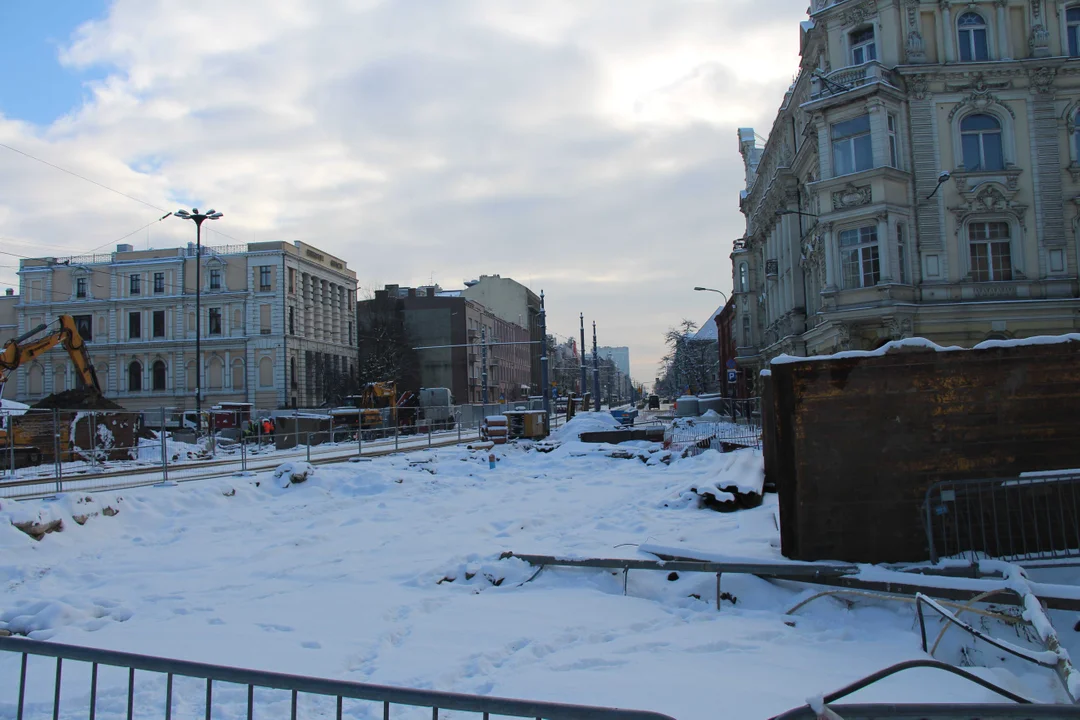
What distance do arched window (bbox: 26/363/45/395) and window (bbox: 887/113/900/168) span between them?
6988cm

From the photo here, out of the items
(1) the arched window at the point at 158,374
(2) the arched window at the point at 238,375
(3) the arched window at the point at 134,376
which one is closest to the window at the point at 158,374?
(1) the arched window at the point at 158,374

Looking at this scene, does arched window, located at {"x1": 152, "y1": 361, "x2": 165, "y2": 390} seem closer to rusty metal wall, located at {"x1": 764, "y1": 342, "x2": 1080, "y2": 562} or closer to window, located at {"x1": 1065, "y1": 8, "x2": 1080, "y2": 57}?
window, located at {"x1": 1065, "y1": 8, "x2": 1080, "y2": 57}

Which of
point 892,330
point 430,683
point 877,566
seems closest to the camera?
point 430,683

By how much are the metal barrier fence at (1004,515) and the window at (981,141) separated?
24.6 m

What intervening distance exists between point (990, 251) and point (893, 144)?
531 cm

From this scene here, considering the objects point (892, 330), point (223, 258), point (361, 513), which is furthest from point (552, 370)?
point (361, 513)

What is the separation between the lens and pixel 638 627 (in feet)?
21.1

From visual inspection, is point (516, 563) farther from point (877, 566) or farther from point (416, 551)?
point (877, 566)

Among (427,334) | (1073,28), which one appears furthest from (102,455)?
(427,334)

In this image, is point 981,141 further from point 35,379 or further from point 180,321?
point 35,379

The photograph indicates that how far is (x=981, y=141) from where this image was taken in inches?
1082

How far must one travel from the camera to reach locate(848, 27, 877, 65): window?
91.9 ft

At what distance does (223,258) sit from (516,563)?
65827 millimetres

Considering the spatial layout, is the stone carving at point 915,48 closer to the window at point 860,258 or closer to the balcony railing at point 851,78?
the balcony railing at point 851,78
